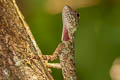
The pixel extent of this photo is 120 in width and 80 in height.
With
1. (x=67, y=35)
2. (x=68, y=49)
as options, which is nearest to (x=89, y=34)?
(x=67, y=35)

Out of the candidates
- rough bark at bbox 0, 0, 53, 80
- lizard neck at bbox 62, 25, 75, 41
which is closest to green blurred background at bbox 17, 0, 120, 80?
lizard neck at bbox 62, 25, 75, 41

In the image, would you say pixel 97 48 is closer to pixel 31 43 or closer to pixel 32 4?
pixel 32 4

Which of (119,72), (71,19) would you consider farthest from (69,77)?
(119,72)

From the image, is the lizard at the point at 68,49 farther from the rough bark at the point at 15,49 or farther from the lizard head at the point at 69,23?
the rough bark at the point at 15,49

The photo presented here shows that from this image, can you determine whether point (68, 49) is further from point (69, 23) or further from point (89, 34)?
point (89, 34)

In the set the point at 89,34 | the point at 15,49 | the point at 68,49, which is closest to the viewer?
the point at 15,49

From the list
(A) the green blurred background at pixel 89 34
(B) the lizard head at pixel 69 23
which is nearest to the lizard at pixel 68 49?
(B) the lizard head at pixel 69 23

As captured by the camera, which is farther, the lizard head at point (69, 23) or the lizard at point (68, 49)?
the lizard head at point (69, 23)

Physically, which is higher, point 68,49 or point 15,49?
point 15,49
